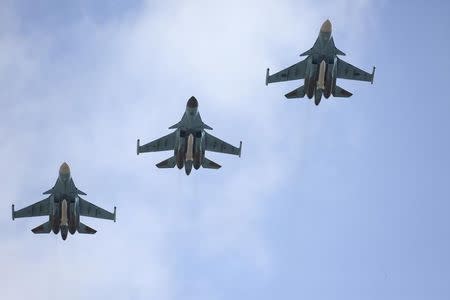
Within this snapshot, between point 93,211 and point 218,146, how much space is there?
14874 mm

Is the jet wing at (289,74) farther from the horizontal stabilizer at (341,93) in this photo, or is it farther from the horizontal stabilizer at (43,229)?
the horizontal stabilizer at (43,229)

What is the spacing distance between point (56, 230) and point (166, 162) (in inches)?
527

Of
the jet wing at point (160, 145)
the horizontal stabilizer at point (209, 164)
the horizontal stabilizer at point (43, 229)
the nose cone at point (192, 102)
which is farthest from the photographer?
the jet wing at point (160, 145)

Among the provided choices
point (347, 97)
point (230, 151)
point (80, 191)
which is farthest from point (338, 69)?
point (80, 191)

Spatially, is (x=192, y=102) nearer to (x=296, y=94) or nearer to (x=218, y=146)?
(x=218, y=146)

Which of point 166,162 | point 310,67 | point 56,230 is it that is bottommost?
point 56,230

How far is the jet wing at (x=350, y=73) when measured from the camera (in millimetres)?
120562

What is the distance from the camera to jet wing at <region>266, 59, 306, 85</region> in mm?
120500

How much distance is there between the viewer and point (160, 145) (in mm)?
122625

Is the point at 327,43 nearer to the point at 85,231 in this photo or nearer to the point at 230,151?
the point at 230,151

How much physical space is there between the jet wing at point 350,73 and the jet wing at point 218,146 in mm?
12940

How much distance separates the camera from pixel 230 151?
404ft

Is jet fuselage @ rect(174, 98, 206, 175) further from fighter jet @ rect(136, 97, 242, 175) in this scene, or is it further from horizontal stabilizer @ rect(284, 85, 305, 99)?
horizontal stabilizer @ rect(284, 85, 305, 99)

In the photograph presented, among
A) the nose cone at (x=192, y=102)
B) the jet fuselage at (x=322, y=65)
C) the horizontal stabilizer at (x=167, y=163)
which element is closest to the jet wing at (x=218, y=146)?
the horizontal stabilizer at (x=167, y=163)
